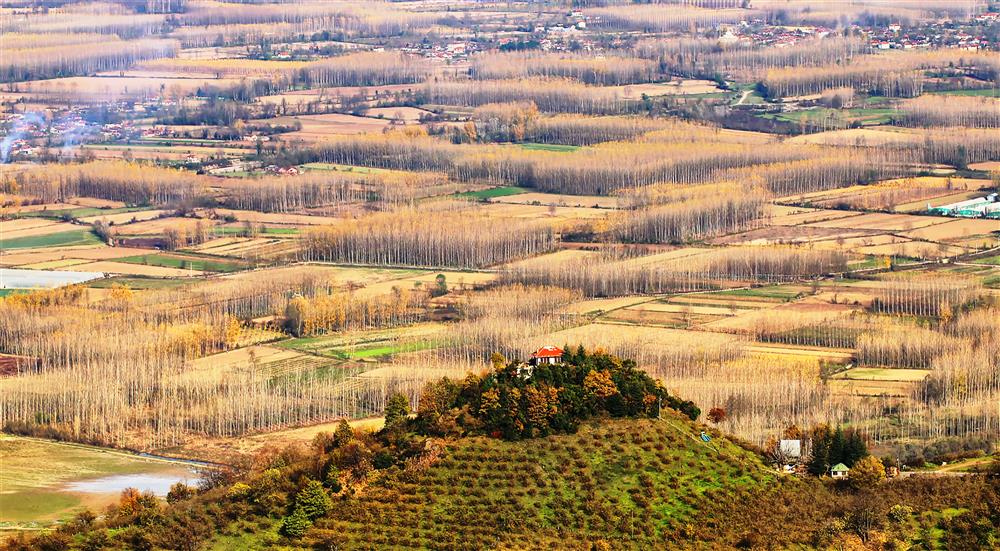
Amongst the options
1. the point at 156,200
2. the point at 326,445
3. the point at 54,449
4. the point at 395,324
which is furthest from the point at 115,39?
the point at 326,445

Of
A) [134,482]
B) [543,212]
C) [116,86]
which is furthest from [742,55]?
[134,482]

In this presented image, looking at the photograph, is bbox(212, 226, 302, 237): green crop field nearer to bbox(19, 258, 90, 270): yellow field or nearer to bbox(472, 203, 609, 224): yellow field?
bbox(19, 258, 90, 270): yellow field

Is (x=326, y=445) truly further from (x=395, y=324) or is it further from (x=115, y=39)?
(x=115, y=39)

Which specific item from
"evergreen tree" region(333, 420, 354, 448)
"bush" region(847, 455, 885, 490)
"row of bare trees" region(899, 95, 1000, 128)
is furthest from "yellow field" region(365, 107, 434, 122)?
"bush" region(847, 455, 885, 490)

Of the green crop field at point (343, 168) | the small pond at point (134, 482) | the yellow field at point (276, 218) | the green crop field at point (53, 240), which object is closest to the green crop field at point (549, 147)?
the green crop field at point (343, 168)

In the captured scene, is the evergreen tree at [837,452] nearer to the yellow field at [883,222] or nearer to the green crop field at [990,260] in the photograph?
the green crop field at [990,260]

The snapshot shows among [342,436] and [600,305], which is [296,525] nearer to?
[342,436]

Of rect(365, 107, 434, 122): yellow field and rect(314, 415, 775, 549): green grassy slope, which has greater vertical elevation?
rect(314, 415, 775, 549): green grassy slope
